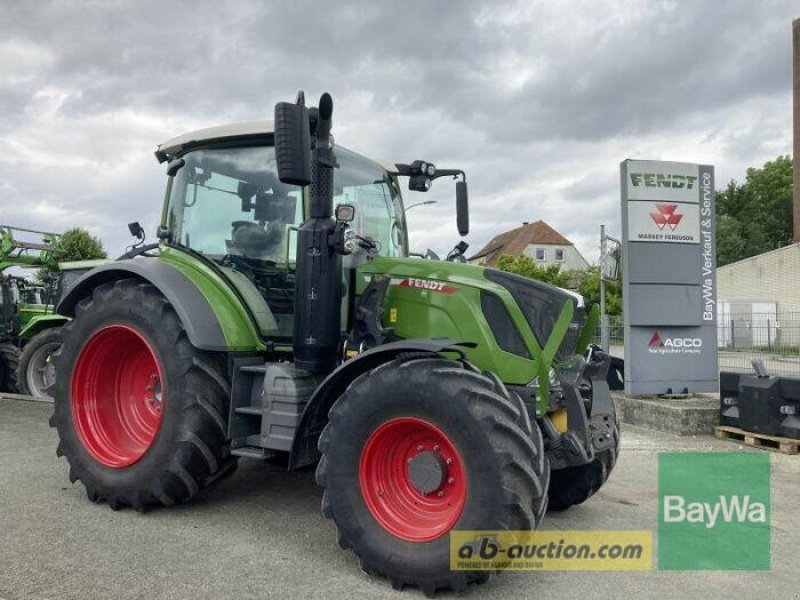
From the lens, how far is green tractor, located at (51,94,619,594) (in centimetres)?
358

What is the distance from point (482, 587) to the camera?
3588 mm

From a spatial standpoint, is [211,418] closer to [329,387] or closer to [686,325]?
[329,387]

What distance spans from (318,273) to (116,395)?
2.10 m

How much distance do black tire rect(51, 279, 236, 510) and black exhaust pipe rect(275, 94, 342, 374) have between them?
2.16ft

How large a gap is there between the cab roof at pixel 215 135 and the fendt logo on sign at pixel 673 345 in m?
5.49

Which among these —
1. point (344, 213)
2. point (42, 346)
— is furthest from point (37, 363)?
point (344, 213)

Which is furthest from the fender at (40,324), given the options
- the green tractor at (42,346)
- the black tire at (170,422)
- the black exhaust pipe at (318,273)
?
the black exhaust pipe at (318,273)

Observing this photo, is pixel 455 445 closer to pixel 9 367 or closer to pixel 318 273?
pixel 318 273

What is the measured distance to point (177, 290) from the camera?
4609mm

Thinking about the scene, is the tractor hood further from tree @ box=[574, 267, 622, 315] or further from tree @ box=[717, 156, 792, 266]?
tree @ box=[717, 156, 792, 266]

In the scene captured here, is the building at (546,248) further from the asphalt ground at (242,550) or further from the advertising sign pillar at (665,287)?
the asphalt ground at (242,550)

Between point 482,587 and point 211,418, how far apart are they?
200 centimetres

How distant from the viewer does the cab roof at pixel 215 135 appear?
4902 millimetres

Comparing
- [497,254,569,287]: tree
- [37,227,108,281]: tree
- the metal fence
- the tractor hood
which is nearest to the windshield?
the tractor hood
